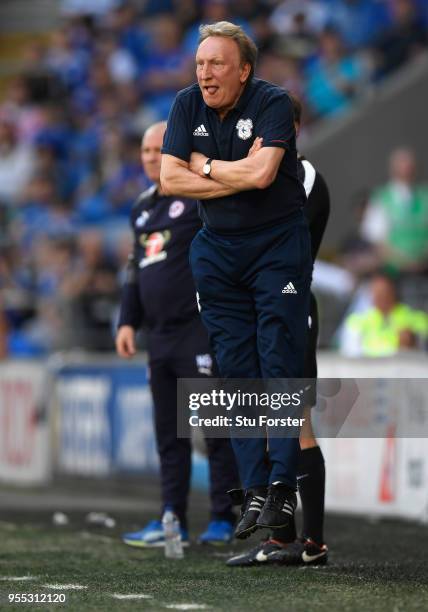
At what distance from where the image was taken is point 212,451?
287 inches

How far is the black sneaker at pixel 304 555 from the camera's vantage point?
6.11 metres

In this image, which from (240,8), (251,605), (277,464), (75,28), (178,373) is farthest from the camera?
(75,28)

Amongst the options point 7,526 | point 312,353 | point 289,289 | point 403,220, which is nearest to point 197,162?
point 289,289

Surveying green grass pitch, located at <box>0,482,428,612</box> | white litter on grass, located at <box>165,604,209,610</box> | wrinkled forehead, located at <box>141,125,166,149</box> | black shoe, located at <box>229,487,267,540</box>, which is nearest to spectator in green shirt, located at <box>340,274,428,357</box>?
green grass pitch, located at <box>0,482,428,612</box>

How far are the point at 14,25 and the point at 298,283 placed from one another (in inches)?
717

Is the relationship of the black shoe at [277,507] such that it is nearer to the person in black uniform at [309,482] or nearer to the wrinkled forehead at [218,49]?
the person in black uniform at [309,482]

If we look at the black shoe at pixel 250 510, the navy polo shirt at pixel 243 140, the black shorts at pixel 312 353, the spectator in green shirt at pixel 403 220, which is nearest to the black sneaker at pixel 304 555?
the black shoe at pixel 250 510

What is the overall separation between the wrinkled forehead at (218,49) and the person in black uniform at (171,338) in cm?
167

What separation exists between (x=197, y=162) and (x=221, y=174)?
0.53ft

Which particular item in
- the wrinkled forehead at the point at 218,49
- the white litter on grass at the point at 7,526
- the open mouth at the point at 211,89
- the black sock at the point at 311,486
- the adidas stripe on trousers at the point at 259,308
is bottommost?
the white litter on grass at the point at 7,526

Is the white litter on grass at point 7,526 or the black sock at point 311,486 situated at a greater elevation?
the black sock at point 311,486

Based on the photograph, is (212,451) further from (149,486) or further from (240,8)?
(240,8)

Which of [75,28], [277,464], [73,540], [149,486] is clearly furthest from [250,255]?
[75,28]

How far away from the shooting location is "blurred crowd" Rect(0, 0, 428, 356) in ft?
42.7
